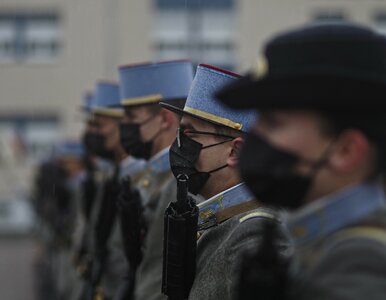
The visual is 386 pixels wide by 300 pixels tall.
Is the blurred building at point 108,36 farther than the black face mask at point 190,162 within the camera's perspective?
Yes

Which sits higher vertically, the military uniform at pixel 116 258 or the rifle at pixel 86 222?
the military uniform at pixel 116 258

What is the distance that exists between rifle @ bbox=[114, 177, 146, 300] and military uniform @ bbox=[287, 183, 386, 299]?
7.58 ft

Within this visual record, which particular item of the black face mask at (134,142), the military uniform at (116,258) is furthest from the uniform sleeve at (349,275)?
the military uniform at (116,258)

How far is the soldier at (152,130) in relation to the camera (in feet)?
13.0

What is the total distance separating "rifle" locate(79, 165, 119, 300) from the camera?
203 inches

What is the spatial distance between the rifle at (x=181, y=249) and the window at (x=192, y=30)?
19.2 metres

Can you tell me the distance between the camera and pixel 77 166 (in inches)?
441

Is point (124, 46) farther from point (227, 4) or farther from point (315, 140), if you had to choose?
point (315, 140)

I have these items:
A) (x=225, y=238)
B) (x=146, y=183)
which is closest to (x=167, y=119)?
(x=146, y=183)

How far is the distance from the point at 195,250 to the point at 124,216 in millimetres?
1242

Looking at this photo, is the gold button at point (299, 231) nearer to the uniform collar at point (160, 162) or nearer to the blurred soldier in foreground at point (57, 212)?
the uniform collar at point (160, 162)

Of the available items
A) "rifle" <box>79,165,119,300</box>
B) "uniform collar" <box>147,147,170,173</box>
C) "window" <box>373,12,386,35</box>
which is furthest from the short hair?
"window" <box>373,12,386,35</box>

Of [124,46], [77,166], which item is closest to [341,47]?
[77,166]

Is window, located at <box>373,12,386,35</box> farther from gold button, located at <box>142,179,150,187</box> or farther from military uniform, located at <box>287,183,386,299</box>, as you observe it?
military uniform, located at <box>287,183,386,299</box>
